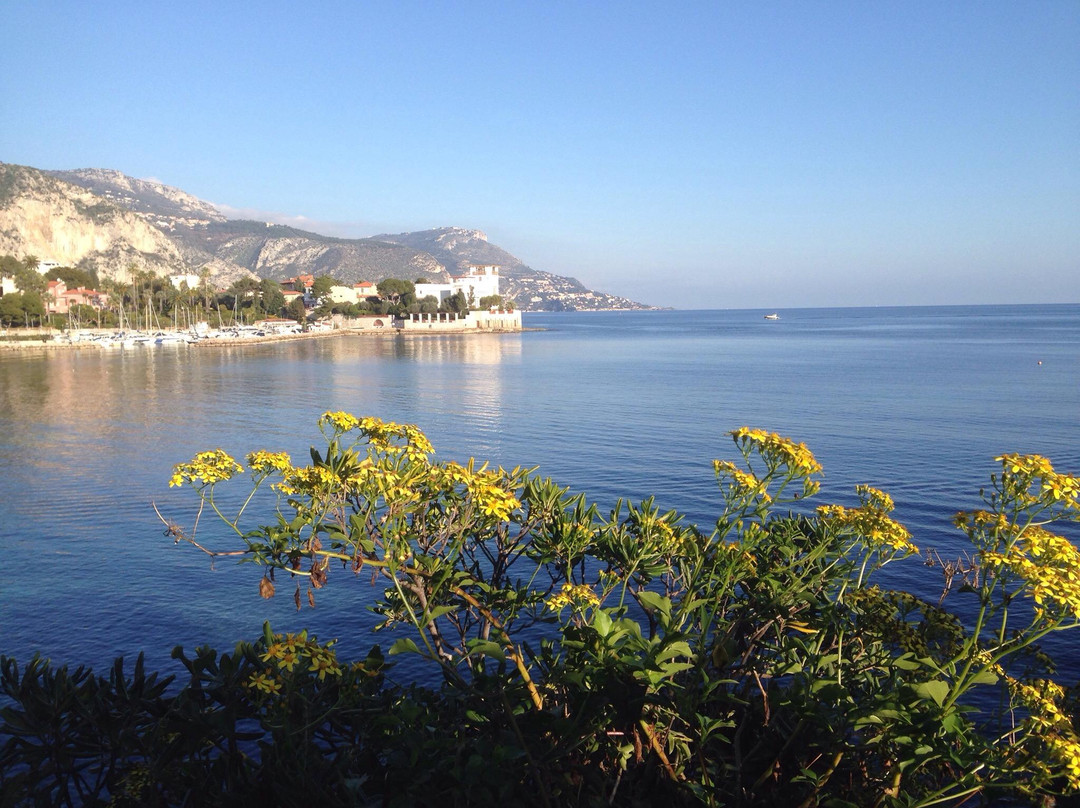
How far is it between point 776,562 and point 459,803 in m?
2.80

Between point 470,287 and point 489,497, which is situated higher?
point 470,287

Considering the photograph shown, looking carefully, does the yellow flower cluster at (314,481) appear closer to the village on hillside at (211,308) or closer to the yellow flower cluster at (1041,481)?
the yellow flower cluster at (1041,481)

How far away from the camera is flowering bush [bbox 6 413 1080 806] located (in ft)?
10.5

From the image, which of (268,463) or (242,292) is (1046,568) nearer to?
(268,463)

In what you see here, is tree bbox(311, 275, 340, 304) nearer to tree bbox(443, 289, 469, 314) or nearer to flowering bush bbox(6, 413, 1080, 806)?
tree bbox(443, 289, 469, 314)

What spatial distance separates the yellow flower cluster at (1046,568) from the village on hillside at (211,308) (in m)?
84.5

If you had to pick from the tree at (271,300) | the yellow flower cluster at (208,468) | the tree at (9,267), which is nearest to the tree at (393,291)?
the tree at (271,300)

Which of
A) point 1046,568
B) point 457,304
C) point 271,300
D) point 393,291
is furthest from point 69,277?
point 1046,568

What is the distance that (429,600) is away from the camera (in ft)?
14.3

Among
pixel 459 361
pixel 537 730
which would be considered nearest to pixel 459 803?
pixel 537 730

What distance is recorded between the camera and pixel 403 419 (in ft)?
103

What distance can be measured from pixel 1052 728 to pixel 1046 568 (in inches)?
33.4

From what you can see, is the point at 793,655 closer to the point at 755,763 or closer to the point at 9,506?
the point at 755,763

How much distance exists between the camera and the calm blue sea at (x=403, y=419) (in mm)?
11891
